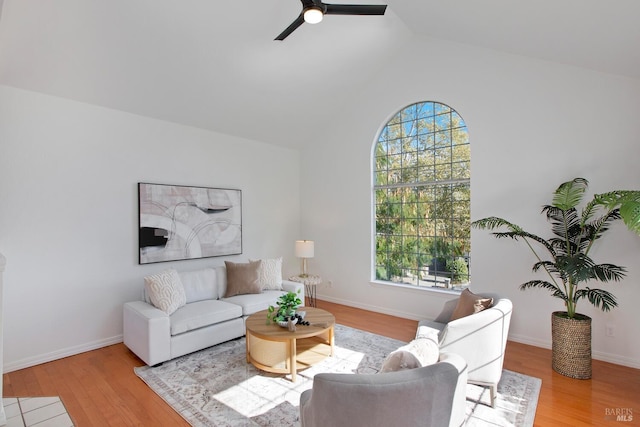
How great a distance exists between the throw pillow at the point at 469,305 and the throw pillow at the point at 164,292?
118 inches

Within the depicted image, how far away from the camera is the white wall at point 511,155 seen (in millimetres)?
3293

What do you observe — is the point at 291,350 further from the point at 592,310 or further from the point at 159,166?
the point at 592,310

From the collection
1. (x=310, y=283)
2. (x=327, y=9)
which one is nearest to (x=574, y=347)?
(x=310, y=283)

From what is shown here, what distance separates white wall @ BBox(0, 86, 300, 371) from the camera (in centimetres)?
320

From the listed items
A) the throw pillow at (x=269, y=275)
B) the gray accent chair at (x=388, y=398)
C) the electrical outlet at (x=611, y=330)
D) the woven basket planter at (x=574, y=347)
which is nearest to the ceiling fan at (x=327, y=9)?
the gray accent chair at (x=388, y=398)

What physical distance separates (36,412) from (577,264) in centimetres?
479

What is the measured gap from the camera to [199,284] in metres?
4.13

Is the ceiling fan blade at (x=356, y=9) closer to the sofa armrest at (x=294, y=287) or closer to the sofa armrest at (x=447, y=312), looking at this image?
the sofa armrest at (x=447, y=312)

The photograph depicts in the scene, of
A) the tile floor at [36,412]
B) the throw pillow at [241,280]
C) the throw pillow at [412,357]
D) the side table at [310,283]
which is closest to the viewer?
the throw pillow at [412,357]

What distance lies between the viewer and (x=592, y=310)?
3.44 meters

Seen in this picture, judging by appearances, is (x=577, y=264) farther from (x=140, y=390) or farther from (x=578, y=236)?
(x=140, y=390)

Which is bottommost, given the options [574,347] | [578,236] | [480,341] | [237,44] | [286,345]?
[286,345]

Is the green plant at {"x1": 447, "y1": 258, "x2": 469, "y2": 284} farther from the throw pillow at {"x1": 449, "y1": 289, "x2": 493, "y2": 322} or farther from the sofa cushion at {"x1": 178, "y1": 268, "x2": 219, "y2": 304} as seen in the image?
the sofa cushion at {"x1": 178, "y1": 268, "x2": 219, "y2": 304}

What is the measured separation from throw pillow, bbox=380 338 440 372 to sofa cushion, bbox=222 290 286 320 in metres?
2.65
